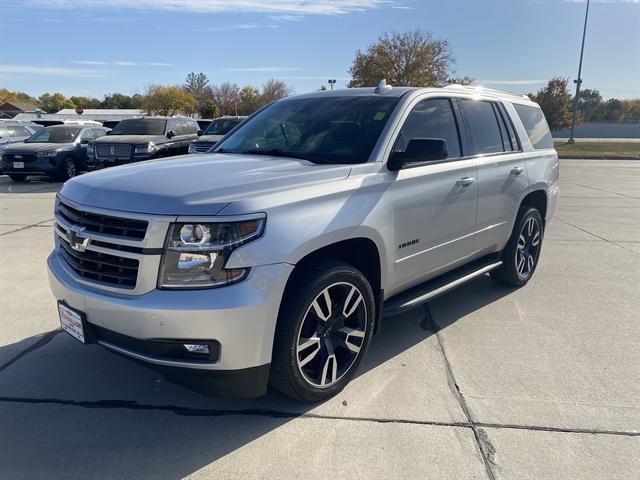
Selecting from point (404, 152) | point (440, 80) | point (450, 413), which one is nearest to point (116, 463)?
point (450, 413)

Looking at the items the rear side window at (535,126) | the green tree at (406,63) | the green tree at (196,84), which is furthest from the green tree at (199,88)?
the rear side window at (535,126)

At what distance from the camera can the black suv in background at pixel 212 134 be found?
1220 cm

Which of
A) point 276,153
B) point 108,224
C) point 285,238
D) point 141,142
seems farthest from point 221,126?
point 285,238

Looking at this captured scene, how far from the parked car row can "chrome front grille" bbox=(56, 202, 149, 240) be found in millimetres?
9525

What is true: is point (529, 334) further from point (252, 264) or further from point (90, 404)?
point (90, 404)

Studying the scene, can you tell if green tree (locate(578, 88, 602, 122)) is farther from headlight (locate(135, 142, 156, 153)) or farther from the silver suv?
the silver suv

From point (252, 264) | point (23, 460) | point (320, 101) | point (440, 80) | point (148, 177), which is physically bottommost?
point (23, 460)

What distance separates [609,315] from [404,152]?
2.83m

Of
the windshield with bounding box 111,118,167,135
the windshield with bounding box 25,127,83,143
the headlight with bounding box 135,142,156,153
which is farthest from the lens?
the windshield with bounding box 25,127,83,143

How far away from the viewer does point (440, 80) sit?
39.8 m

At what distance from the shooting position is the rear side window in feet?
18.1

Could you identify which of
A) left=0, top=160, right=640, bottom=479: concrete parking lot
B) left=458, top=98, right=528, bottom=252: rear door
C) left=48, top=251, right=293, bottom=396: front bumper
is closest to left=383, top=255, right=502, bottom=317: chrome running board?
left=458, top=98, right=528, bottom=252: rear door

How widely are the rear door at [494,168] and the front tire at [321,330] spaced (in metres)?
1.70

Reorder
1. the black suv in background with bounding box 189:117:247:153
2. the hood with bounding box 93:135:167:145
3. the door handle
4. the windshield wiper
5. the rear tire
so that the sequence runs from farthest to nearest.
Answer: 1. the hood with bounding box 93:135:167:145
2. the black suv in background with bounding box 189:117:247:153
3. the rear tire
4. the door handle
5. the windshield wiper
